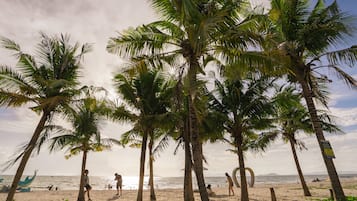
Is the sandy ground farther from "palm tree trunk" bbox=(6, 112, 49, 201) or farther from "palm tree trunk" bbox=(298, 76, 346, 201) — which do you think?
"palm tree trunk" bbox=(6, 112, 49, 201)

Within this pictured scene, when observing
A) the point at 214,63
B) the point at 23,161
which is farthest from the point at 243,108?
the point at 23,161

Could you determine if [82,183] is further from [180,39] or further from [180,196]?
[180,39]

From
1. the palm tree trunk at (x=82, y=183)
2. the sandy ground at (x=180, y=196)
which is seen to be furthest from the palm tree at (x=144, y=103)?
the sandy ground at (x=180, y=196)

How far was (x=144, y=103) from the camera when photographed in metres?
13.3

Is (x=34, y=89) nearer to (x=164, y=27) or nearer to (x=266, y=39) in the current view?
(x=164, y=27)

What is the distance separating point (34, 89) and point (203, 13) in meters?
6.61

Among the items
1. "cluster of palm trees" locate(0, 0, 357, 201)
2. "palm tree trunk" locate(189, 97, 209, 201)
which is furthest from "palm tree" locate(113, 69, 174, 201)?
"palm tree trunk" locate(189, 97, 209, 201)

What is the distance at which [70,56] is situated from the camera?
10.5 meters

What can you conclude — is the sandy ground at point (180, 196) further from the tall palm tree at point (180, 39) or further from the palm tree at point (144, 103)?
the tall palm tree at point (180, 39)

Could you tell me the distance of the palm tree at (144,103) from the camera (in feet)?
41.3

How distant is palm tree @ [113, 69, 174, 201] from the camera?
1259 centimetres

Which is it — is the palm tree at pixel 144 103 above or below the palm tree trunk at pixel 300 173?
above

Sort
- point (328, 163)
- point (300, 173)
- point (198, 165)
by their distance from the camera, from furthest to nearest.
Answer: point (300, 173) < point (328, 163) < point (198, 165)

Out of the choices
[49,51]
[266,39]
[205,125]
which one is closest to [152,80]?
[205,125]
